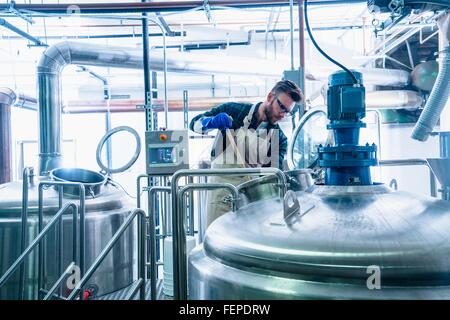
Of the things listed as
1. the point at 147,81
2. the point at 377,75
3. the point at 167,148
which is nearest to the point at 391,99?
the point at 377,75

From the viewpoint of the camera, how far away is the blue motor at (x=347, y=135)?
1.01 metres

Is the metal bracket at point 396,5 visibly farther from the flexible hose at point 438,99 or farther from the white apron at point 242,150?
the white apron at point 242,150

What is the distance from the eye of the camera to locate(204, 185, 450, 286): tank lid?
0.77 metres

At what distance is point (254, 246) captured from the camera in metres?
0.88

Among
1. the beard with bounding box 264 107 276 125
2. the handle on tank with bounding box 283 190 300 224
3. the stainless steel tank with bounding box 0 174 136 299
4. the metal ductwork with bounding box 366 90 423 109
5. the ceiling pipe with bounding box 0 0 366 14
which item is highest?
the ceiling pipe with bounding box 0 0 366 14

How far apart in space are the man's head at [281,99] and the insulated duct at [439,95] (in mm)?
566

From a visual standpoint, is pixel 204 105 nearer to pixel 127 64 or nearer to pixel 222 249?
pixel 127 64

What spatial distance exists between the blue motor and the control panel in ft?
3.59

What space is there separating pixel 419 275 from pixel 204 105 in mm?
3856

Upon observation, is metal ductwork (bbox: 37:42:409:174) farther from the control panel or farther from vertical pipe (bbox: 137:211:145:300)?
vertical pipe (bbox: 137:211:145:300)

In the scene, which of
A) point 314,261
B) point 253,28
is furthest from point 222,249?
point 253,28

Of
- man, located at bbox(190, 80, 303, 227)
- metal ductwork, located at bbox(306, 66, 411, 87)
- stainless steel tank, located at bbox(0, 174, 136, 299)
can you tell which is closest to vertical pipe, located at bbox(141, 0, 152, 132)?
man, located at bbox(190, 80, 303, 227)

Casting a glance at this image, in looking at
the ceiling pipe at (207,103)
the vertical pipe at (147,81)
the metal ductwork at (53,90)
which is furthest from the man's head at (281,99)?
the ceiling pipe at (207,103)

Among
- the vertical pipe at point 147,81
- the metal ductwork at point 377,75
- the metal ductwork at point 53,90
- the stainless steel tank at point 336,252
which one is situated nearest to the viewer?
the stainless steel tank at point 336,252
